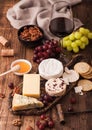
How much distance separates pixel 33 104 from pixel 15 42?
53 centimetres

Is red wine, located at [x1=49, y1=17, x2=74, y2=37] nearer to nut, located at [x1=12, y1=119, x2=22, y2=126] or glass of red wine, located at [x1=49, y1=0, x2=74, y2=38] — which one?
glass of red wine, located at [x1=49, y1=0, x2=74, y2=38]

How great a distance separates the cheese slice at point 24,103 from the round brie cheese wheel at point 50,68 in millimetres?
168

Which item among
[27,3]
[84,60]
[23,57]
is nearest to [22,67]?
[23,57]

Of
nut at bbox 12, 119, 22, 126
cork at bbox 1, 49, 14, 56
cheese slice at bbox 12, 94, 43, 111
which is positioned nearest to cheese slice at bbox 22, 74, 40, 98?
cheese slice at bbox 12, 94, 43, 111

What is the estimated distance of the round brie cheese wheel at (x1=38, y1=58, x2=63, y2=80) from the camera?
65.3 inches

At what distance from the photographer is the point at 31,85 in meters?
1.59

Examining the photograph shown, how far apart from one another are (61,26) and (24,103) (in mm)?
558

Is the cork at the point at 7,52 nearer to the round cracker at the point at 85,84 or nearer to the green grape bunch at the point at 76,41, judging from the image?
the green grape bunch at the point at 76,41

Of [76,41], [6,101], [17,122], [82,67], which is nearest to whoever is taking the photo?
[17,122]

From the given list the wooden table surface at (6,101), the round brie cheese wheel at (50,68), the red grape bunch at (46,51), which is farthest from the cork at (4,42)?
the round brie cheese wheel at (50,68)

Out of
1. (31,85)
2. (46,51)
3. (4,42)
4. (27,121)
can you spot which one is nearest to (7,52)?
(4,42)

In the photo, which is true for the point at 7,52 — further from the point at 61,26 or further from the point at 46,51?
the point at 61,26

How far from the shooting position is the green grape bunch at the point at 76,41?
1.83m

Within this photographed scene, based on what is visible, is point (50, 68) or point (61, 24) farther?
point (61, 24)
